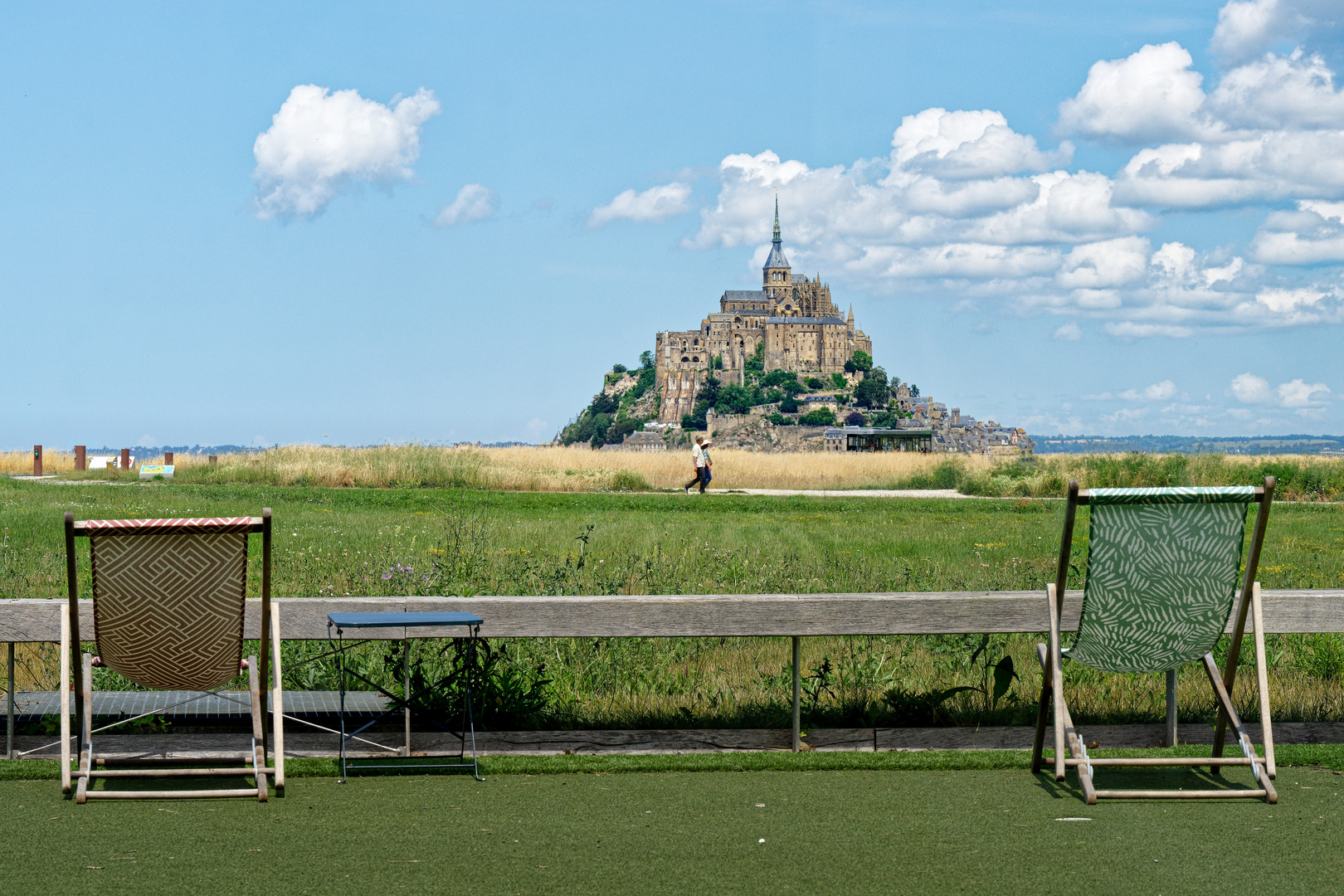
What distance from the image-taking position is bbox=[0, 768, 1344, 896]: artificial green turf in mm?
3438

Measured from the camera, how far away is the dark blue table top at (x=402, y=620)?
4.39 metres

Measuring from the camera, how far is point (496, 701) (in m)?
5.39

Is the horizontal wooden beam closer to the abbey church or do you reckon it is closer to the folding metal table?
the folding metal table

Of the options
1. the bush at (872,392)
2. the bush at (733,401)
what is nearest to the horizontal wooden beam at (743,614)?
the bush at (733,401)

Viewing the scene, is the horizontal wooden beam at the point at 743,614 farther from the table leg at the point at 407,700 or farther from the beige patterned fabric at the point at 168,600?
the beige patterned fabric at the point at 168,600

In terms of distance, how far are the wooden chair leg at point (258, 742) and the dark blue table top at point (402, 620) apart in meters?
0.34

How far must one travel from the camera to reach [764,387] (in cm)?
16650

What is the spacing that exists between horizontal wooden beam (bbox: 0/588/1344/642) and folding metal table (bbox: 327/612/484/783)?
13cm

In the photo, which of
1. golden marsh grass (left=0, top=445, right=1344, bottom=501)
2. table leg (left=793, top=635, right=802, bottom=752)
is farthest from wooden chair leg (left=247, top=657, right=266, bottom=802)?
golden marsh grass (left=0, top=445, right=1344, bottom=501)

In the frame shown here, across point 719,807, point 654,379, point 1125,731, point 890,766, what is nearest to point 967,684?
point 1125,731

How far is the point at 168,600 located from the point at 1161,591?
10.6 ft

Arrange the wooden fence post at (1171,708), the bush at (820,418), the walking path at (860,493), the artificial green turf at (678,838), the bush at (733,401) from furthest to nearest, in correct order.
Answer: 1. the bush at (733,401)
2. the bush at (820,418)
3. the walking path at (860,493)
4. the wooden fence post at (1171,708)
5. the artificial green turf at (678,838)

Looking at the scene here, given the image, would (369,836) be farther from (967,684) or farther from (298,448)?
(298,448)

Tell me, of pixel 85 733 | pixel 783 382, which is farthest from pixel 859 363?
pixel 85 733
